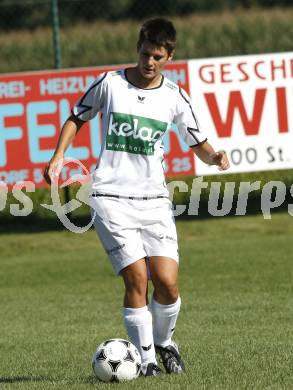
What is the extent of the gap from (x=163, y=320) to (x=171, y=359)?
245mm

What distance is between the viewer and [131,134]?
7.23 meters

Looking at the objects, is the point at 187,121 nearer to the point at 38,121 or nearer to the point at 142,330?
the point at 142,330

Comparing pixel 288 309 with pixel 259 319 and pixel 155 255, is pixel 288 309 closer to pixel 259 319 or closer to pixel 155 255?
pixel 259 319

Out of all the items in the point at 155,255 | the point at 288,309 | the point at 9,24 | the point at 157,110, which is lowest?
the point at 288,309

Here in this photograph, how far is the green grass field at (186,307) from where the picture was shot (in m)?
7.41

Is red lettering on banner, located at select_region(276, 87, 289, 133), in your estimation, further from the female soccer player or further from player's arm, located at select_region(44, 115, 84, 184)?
player's arm, located at select_region(44, 115, 84, 184)

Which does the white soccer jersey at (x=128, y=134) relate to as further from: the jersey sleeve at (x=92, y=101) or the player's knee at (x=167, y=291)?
the player's knee at (x=167, y=291)

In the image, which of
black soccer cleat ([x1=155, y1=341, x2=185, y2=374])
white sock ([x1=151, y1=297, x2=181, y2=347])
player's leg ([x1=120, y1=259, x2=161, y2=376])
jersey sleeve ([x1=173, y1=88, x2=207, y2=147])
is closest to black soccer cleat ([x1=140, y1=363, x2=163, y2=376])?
player's leg ([x1=120, y1=259, x2=161, y2=376])

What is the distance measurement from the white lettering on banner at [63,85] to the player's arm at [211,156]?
274 inches

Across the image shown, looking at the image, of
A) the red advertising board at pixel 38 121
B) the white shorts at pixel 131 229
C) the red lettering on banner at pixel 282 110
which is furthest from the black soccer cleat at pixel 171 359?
the red lettering on banner at pixel 282 110

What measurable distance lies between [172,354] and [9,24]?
2259cm

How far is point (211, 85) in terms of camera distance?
14.9m

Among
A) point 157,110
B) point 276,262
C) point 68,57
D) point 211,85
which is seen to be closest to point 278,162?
point 211,85

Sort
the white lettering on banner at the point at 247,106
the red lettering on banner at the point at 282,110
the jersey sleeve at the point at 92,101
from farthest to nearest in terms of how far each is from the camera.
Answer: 1. the red lettering on banner at the point at 282,110
2. the white lettering on banner at the point at 247,106
3. the jersey sleeve at the point at 92,101
